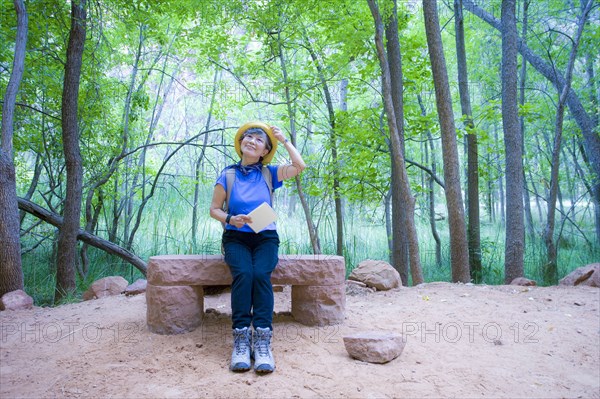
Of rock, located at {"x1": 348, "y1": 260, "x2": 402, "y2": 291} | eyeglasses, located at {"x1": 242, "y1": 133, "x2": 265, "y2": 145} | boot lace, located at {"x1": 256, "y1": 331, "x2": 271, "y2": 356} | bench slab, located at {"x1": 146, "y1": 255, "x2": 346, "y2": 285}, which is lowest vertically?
boot lace, located at {"x1": 256, "y1": 331, "x2": 271, "y2": 356}

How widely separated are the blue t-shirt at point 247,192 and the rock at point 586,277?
3352 mm

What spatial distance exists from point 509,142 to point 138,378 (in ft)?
16.1

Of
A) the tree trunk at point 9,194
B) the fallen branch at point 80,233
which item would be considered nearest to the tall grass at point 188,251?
the fallen branch at point 80,233

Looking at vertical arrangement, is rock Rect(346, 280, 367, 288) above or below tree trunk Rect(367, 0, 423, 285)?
below

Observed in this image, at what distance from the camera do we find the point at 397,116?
5.90m

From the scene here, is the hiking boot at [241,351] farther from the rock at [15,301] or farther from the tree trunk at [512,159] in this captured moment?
the tree trunk at [512,159]

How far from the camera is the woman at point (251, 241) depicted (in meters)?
2.75

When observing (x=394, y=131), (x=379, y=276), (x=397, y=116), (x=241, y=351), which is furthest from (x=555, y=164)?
(x=241, y=351)

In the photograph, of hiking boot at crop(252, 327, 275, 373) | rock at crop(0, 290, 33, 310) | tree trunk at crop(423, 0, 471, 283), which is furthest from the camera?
tree trunk at crop(423, 0, 471, 283)

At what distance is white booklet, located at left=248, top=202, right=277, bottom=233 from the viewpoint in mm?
2850

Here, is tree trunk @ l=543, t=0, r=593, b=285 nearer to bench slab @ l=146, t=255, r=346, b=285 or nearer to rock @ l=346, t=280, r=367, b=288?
rock @ l=346, t=280, r=367, b=288

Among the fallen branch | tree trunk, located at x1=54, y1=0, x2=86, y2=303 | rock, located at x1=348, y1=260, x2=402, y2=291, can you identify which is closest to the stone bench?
rock, located at x1=348, y1=260, x2=402, y2=291

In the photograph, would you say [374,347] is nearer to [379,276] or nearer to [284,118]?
[379,276]

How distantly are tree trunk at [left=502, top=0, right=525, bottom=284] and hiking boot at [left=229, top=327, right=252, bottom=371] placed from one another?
384cm
